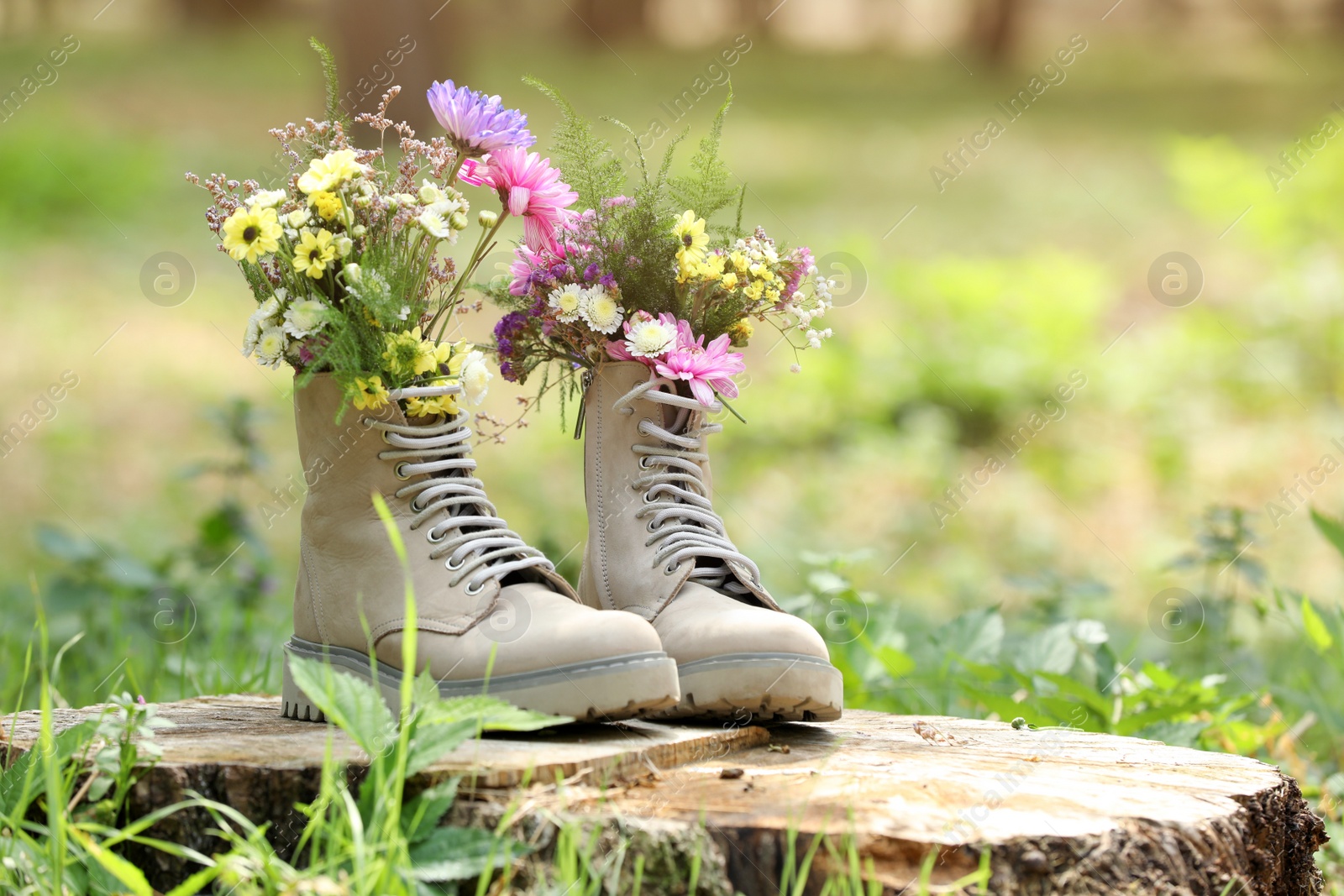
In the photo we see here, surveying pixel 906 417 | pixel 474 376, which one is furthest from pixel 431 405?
pixel 906 417

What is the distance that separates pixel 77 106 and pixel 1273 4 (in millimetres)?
15479

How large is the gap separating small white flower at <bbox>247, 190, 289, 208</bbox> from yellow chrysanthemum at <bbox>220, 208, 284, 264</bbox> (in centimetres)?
1

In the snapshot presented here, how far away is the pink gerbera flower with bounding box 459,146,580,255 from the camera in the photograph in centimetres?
182

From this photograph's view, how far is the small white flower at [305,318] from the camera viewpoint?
1.63m

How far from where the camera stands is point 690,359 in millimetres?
1834

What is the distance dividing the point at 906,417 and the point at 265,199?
4567 millimetres

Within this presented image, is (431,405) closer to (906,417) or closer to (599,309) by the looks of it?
(599,309)

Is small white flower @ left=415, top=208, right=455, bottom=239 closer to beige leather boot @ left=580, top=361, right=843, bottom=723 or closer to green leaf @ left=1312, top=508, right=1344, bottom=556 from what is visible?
beige leather boot @ left=580, top=361, right=843, bottom=723

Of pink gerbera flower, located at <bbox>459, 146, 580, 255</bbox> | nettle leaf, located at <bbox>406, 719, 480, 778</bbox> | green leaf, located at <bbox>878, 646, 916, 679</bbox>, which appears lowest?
nettle leaf, located at <bbox>406, 719, 480, 778</bbox>

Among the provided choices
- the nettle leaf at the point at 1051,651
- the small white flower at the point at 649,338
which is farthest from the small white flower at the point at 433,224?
the nettle leaf at the point at 1051,651

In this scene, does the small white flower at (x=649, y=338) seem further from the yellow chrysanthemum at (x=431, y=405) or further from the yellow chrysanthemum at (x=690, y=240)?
the yellow chrysanthemum at (x=431, y=405)

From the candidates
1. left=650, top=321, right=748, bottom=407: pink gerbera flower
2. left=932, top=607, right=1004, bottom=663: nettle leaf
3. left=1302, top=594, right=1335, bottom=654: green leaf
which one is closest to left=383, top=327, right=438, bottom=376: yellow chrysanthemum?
left=650, top=321, right=748, bottom=407: pink gerbera flower

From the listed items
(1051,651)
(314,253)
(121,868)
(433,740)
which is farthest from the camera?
(1051,651)

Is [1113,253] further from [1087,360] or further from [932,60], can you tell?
[932,60]
